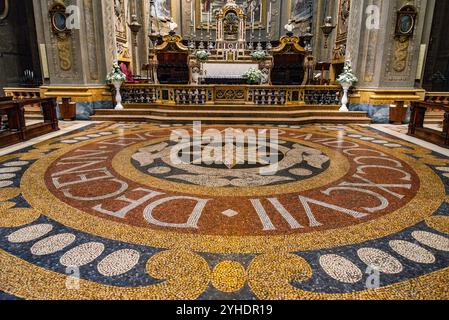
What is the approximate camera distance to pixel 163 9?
13898 mm

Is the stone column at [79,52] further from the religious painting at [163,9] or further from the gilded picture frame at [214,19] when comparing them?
the gilded picture frame at [214,19]

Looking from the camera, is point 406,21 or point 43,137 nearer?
point 43,137

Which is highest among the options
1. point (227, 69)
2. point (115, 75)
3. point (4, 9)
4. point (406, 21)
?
point (4, 9)

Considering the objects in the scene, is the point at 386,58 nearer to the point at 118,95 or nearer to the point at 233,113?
the point at 233,113

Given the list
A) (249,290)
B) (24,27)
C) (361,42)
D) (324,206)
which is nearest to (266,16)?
(361,42)

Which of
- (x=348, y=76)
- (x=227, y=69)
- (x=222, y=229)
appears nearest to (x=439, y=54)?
(x=348, y=76)

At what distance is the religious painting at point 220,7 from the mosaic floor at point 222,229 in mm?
12732

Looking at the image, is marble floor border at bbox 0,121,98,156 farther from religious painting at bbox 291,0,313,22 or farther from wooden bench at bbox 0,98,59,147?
religious painting at bbox 291,0,313,22

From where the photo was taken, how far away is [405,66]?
25.4 ft

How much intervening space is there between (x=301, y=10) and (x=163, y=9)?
21.9 ft

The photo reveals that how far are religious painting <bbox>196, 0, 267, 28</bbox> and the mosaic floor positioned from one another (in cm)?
1273

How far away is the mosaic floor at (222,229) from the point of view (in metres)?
1.53

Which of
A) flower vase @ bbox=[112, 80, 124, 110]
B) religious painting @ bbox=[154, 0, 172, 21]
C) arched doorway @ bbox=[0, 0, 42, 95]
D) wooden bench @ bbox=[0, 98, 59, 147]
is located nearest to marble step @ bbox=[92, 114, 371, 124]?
flower vase @ bbox=[112, 80, 124, 110]

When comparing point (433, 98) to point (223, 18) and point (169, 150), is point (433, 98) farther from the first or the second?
point (223, 18)
